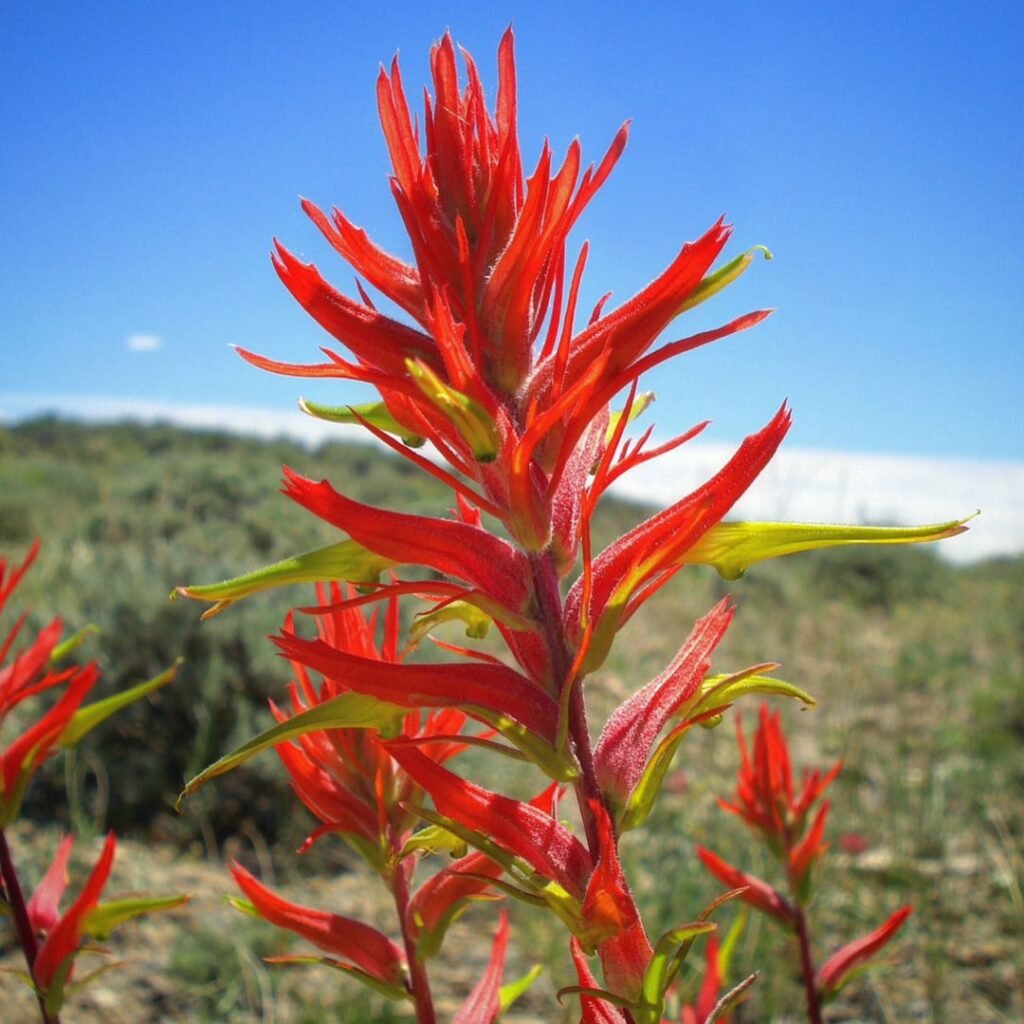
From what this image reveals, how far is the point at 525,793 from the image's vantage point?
11.9 feet

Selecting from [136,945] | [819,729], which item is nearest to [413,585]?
[136,945]

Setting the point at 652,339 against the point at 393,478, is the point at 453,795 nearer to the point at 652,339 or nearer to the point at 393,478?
the point at 652,339

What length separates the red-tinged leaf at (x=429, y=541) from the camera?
0.72m

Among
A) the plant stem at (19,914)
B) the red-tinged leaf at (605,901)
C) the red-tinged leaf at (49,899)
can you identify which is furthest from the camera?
the red-tinged leaf at (49,899)

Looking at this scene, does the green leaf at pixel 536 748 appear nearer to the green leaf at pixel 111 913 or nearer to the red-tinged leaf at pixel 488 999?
the red-tinged leaf at pixel 488 999

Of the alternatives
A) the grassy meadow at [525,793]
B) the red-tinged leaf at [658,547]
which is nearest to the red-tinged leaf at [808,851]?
the red-tinged leaf at [658,547]

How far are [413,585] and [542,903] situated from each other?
27 centimetres

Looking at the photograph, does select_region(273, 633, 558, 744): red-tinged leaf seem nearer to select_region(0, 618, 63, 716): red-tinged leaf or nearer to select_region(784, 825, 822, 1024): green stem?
select_region(0, 618, 63, 716): red-tinged leaf

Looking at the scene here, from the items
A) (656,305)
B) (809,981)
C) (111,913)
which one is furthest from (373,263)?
(809,981)

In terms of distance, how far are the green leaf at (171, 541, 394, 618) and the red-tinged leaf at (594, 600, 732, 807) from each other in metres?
0.24

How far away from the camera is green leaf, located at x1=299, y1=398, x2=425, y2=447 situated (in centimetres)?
81

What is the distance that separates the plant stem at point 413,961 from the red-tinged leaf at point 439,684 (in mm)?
298

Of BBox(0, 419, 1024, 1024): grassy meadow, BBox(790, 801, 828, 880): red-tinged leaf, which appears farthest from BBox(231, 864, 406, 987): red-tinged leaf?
BBox(0, 419, 1024, 1024): grassy meadow

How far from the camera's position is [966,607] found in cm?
880
